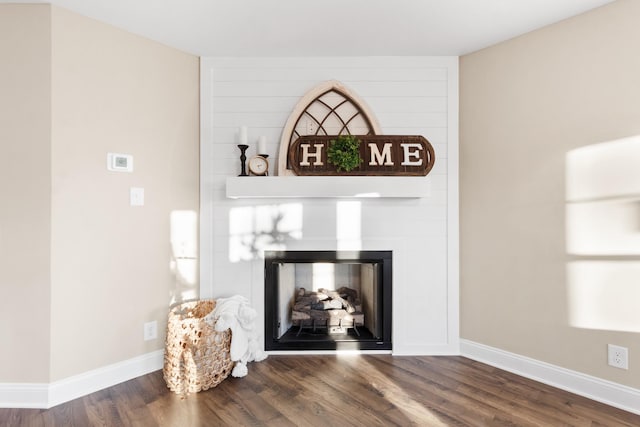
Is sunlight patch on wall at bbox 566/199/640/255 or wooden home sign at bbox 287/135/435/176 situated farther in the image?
wooden home sign at bbox 287/135/435/176

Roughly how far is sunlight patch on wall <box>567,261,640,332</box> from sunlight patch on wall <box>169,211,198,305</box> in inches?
Answer: 99.6

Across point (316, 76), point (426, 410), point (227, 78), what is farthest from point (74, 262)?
point (426, 410)

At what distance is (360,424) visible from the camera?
5.49 feet

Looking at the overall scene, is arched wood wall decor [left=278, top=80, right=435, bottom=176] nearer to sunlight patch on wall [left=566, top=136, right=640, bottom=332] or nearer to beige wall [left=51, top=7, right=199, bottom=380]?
beige wall [left=51, top=7, right=199, bottom=380]

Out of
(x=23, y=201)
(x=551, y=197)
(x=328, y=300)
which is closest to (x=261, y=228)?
(x=328, y=300)

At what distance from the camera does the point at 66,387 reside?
1934 mm

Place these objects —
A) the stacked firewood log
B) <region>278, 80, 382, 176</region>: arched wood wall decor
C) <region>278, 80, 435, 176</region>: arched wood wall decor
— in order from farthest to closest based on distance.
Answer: the stacked firewood log, <region>278, 80, 382, 176</region>: arched wood wall decor, <region>278, 80, 435, 176</region>: arched wood wall decor

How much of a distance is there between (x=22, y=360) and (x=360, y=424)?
1922mm

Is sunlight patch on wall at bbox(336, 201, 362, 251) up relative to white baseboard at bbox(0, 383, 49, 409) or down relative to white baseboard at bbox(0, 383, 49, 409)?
up

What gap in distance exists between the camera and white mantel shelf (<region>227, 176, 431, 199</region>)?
2322mm

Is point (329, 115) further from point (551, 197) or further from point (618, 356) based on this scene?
point (618, 356)

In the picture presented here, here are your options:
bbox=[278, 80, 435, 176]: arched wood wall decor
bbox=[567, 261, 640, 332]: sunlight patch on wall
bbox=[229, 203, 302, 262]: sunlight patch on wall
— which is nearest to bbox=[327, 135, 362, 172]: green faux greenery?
bbox=[278, 80, 435, 176]: arched wood wall decor

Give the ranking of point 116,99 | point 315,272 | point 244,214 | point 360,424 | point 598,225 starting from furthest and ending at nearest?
point 315,272 < point 244,214 < point 116,99 < point 598,225 < point 360,424

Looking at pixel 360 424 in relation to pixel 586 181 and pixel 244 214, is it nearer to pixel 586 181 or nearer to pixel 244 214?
pixel 244 214
